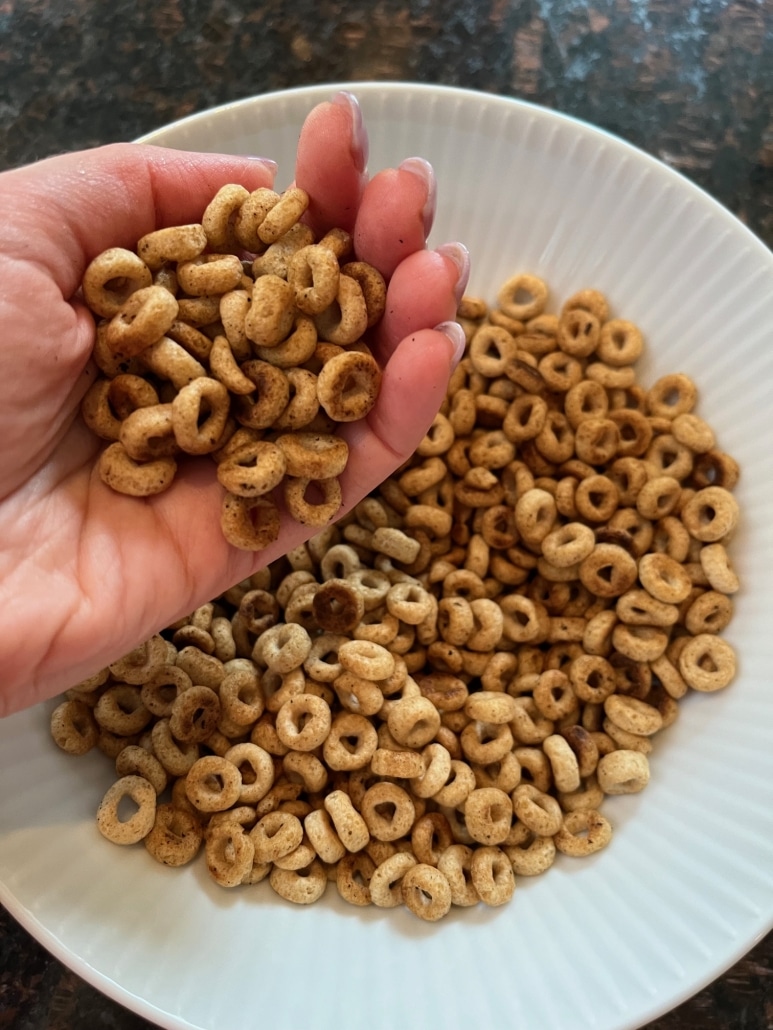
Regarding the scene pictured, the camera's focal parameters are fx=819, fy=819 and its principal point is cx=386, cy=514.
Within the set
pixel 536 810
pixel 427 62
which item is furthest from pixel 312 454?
pixel 427 62

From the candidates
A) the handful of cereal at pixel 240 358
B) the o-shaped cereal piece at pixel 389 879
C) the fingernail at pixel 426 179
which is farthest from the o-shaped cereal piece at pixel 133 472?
the o-shaped cereal piece at pixel 389 879

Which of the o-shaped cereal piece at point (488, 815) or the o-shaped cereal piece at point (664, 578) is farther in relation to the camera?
the o-shaped cereal piece at point (664, 578)

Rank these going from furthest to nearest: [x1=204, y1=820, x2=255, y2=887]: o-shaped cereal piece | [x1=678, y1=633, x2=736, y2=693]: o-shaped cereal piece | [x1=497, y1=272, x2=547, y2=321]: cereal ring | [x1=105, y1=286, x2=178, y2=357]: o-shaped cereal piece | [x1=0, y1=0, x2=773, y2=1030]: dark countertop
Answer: [x1=0, y1=0, x2=773, y2=1030]: dark countertop → [x1=497, y1=272, x2=547, y2=321]: cereal ring → [x1=678, y1=633, x2=736, y2=693]: o-shaped cereal piece → [x1=204, y1=820, x2=255, y2=887]: o-shaped cereal piece → [x1=105, y1=286, x2=178, y2=357]: o-shaped cereal piece

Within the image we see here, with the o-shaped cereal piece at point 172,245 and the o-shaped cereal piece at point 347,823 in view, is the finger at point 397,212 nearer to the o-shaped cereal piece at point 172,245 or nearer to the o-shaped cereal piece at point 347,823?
the o-shaped cereal piece at point 172,245

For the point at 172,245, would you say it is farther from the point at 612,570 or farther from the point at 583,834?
the point at 583,834

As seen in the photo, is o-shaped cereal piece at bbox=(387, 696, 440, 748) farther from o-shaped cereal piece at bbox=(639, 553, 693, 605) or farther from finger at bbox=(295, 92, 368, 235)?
finger at bbox=(295, 92, 368, 235)

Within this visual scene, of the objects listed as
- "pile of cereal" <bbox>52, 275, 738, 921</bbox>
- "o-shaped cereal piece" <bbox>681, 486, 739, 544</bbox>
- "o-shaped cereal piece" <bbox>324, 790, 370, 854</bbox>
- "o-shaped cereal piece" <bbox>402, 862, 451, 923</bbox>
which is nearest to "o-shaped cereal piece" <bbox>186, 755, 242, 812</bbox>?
"pile of cereal" <bbox>52, 275, 738, 921</bbox>

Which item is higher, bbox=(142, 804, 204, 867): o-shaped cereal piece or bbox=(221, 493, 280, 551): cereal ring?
bbox=(221, 493, 280, 551): cereal ring
